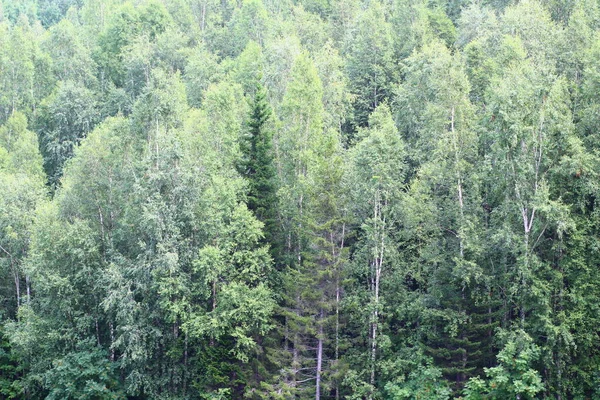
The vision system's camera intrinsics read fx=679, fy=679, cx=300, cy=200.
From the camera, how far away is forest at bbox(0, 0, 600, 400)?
3145 cm

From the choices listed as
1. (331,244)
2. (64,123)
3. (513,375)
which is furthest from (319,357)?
(64,123)

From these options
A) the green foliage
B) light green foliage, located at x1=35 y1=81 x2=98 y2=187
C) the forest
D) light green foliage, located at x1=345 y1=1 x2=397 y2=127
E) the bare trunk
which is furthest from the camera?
light green foliage, located at x1=35 y1=81 x2=98 y2=187

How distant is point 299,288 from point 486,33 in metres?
24.1

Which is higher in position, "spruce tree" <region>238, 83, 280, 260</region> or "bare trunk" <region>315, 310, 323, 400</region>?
"spruce tree" <region>238, 83, 280, 260</region>

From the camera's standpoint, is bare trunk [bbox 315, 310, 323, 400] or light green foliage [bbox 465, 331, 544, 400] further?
bare trunk [bbox 315, 310, 323, 400]

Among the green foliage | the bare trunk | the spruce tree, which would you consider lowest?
the green foliage

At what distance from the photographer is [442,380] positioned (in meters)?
32.2

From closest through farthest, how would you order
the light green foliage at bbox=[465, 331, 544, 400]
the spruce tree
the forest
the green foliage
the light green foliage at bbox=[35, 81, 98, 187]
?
the light green foliage at bbox=[465, 331, 544, 400]
the forest
the spruce tree
the green foliage
the light green foliage at bbox=[35, 81, 98, 187]

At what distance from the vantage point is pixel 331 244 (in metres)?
34.2

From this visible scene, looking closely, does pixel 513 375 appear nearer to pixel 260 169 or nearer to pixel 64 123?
pixel 260 169

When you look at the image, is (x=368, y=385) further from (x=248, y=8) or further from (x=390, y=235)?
(x=248, y=8)

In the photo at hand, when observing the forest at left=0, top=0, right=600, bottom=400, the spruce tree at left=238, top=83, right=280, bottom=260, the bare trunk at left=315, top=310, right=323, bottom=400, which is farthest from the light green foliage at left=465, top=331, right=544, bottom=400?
the spruce tree at left=238, top=83, right=280, bottom=260

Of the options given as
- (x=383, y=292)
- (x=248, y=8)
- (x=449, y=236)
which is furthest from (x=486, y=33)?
(x=248, y=8)

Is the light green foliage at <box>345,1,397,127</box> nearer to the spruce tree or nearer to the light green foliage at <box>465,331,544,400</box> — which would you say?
the spruce tree
